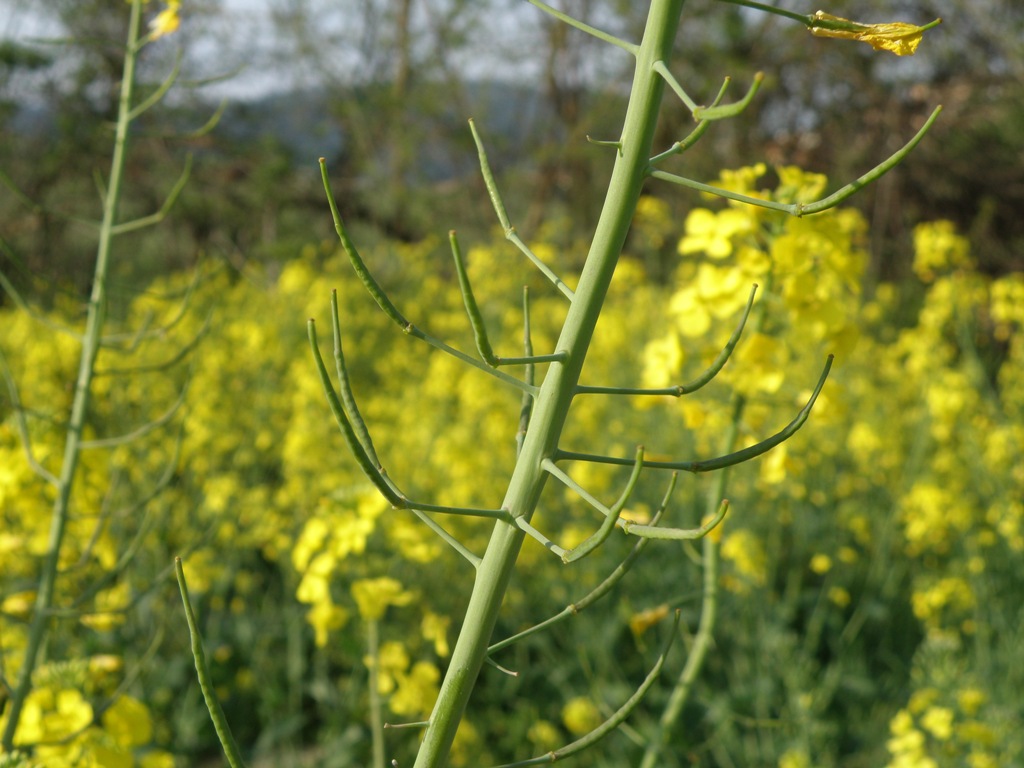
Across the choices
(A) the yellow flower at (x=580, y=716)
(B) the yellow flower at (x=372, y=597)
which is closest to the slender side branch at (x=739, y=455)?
(B) the yellow flower at (x=372, y=597)

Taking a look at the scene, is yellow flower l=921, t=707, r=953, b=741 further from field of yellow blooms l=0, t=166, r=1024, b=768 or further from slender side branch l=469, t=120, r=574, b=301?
slender side branch l=469, t=120, r=574, b=301

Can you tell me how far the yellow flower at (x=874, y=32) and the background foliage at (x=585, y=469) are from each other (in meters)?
0.80

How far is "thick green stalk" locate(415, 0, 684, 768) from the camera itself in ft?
2.08

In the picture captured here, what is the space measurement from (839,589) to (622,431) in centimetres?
142

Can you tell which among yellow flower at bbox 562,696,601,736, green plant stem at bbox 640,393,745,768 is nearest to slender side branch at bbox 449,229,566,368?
green plant stem at bbox 640,393,745,768

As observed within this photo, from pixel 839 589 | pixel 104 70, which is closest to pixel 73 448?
pixel 839 589

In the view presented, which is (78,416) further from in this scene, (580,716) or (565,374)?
(580,716)

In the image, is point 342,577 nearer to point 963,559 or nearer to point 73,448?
point 73,448

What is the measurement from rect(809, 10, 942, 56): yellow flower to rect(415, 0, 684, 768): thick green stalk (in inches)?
3.8

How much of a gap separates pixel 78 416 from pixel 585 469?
217 centimetres

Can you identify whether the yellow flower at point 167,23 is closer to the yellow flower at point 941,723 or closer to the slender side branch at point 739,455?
the slender side branch at point 739,455

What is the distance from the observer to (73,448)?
1336mm

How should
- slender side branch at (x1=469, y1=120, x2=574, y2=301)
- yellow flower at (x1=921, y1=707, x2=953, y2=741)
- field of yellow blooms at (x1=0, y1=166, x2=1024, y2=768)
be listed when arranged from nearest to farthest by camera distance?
slender side branch at (x1=469, y1=120, x2=574, y2=301) → field of yellow blooms at (x1=0, y1=166, x2=1024, y2=768) → yellow flower at (x1=921, y1=707, x2=953, y2=741)

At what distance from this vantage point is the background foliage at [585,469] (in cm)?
164
